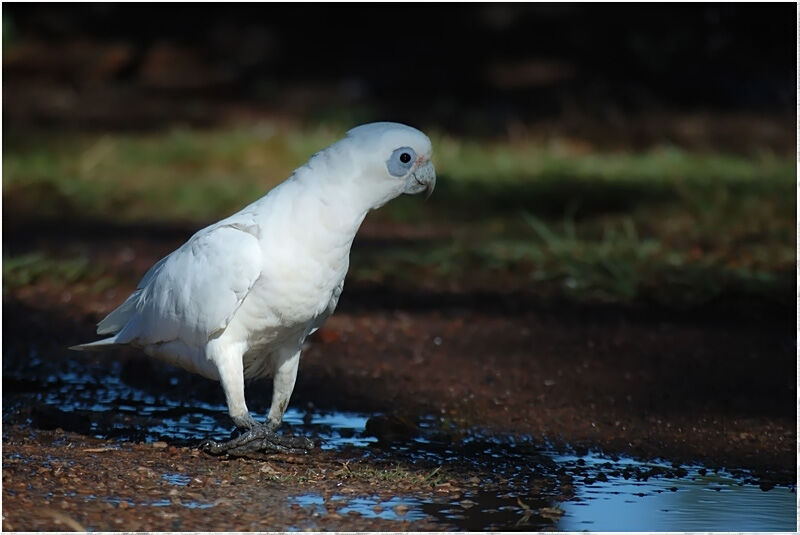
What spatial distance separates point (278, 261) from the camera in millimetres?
3350

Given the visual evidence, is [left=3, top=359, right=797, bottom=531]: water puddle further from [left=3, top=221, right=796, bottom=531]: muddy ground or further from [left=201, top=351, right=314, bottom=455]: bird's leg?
[left=201, top=351, right=314, bottom=455]: bird's leg

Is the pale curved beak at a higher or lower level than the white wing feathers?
higher

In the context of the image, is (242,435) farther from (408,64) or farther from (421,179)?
(408,64)

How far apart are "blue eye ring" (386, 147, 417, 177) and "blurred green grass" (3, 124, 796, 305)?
2.46m

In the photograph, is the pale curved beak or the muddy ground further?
the pale curved beak

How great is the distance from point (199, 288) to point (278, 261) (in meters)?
0.29

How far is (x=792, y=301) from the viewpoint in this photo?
17.4 feet

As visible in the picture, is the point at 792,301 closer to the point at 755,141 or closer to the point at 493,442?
the point at 493,442

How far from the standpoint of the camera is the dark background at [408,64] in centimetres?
1071

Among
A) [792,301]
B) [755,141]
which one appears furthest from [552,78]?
A: [792,301]

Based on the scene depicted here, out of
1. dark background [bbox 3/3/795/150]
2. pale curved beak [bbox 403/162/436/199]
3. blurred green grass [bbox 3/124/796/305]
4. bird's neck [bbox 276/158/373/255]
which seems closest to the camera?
bird's neck [bbox 276/158/373/255]

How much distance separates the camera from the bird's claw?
3492 mm

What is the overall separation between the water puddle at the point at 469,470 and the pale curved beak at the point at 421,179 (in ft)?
2.77

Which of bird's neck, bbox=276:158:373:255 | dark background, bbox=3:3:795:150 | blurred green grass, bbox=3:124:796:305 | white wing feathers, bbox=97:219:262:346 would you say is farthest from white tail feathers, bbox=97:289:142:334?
dark background, bbox=3:3:795:150
